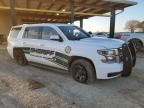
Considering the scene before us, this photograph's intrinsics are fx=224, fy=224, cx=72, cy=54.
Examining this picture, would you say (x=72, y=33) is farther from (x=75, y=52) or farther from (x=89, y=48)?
(x=89, y=48)

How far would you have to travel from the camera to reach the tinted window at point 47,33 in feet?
25.5

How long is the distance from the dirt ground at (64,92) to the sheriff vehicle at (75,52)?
38 cm

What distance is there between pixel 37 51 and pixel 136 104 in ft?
14.2

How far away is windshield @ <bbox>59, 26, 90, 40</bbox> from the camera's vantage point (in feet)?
24.6

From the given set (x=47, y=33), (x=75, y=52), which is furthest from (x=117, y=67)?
(x=47, y=33)

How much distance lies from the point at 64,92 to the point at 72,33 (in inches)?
97.5

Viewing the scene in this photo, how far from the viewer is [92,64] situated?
6.57 m

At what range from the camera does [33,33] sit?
8.71m

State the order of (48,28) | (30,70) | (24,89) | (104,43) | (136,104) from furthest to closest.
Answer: (30,70)
(48,28)
(104,43)
(24,89)
(136,104)

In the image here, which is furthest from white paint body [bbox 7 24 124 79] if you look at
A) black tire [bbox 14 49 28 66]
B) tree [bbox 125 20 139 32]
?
tree [bbox 125 20 139 32]

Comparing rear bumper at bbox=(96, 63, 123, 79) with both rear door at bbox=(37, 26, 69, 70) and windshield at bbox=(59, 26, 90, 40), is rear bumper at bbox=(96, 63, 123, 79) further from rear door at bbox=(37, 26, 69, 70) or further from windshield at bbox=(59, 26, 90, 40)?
windshield at bbox=(59, 26, 90, 40)

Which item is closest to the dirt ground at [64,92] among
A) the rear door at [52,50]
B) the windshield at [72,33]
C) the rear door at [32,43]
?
the rear door at [52,50]

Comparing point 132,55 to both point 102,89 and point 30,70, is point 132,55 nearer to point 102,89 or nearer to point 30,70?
point 102,89

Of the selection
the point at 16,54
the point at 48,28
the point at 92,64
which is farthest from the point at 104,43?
the point at 16,54
